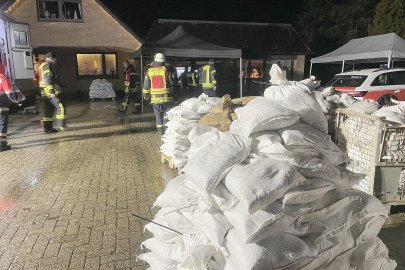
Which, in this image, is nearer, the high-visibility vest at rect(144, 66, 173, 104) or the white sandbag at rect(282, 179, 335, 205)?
→ the white sandbag at rect(282, 179, 335, 205)

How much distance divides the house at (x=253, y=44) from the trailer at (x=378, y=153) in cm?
1496

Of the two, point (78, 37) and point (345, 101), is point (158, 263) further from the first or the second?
point (78, 37)

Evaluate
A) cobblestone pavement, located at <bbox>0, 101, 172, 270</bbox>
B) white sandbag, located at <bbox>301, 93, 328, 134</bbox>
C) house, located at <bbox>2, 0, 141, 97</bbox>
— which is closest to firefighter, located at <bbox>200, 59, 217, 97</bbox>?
cobblestone pavement, located at <bbox>0, 101, 172, 270</bbox>

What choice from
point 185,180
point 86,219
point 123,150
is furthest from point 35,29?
point 185,180

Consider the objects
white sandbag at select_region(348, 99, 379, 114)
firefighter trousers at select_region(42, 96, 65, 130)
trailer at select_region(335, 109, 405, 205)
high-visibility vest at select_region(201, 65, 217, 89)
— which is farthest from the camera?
high-visibility vest at select_region(201, 65, 217, 89)

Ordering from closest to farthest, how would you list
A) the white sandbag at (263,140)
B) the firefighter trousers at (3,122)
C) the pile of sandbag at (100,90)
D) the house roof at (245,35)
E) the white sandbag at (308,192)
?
1. the white sandbag at (308,192)
2. the white sandbag at (263,140)
3. the firefighter trousers at (3,122)
4. the pile of sandbag at (100,90)
5. the house roof at (245,35)

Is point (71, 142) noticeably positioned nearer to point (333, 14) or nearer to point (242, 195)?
point (242, 195)

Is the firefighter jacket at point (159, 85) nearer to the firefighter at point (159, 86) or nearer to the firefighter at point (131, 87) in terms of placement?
the firefighter at point (159, 86)

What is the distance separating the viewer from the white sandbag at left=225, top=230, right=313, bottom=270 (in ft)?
5.38

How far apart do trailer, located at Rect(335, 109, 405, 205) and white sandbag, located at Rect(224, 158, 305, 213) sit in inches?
71.1

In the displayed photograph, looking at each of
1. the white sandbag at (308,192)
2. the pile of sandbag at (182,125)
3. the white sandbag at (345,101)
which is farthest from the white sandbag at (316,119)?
the pile of sandbag at (182,125)

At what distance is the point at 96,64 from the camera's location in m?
18.8

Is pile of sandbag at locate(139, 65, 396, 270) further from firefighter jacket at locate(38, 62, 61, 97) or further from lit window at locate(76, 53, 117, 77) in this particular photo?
lit window at locate(76, 53, 117, 77)

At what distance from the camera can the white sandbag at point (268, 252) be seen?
1641mm
